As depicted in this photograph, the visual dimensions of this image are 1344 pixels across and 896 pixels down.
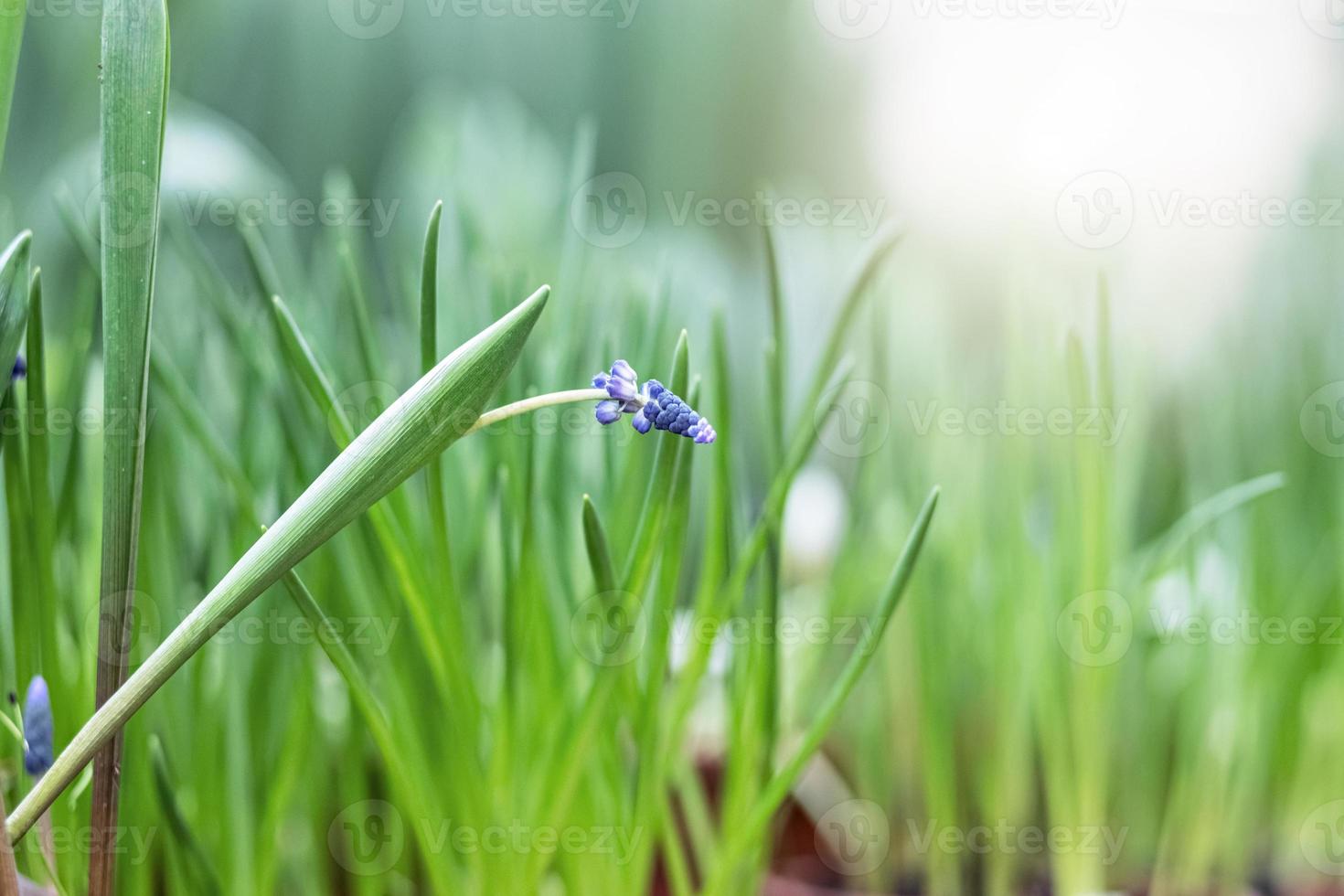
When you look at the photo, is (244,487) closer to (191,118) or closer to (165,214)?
(165,214)

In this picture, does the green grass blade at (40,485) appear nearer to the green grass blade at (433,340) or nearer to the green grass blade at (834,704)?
the green grass blade at (433,340)

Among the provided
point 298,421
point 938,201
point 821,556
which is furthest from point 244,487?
point 938,201

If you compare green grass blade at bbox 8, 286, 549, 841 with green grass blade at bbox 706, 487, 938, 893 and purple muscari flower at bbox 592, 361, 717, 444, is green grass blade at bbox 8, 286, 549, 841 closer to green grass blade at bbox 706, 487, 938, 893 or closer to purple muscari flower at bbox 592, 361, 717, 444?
purple muscari flower at bbox 592, 361, 717, 444

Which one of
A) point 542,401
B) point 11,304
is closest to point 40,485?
point 11,304

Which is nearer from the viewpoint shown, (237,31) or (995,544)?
(995,544)

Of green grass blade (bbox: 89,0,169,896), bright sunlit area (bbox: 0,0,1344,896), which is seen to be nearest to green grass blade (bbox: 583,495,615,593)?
bright sunlit area (bbox: 0,0,1344,896)

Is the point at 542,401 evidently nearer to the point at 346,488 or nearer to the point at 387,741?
the point at 346,488
